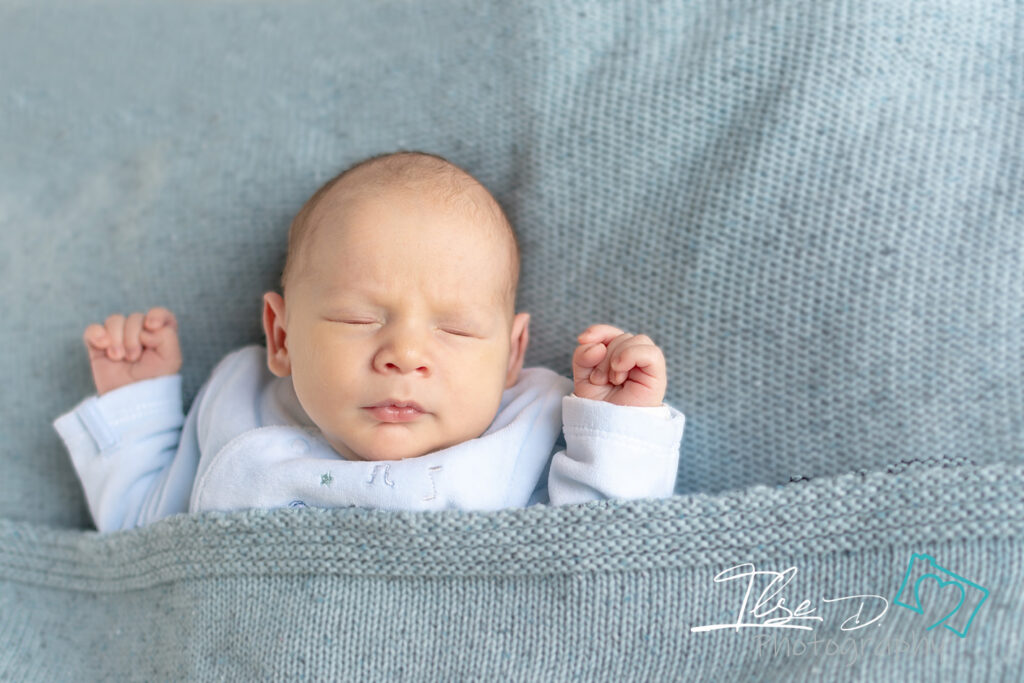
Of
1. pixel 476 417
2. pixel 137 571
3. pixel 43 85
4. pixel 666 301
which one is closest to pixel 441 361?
pixel 476 417

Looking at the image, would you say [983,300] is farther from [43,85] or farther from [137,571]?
[43,85]

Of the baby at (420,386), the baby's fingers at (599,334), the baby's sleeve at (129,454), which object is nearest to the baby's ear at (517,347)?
the baby at (420,386)

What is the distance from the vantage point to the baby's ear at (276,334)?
44.5 inches

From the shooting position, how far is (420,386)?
→ 99cm

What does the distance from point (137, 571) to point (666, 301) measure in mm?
746

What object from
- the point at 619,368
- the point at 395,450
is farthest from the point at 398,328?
the point at 619,368

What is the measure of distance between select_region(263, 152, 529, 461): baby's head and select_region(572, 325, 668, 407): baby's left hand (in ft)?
0.34

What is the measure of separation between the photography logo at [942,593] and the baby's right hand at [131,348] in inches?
38.2

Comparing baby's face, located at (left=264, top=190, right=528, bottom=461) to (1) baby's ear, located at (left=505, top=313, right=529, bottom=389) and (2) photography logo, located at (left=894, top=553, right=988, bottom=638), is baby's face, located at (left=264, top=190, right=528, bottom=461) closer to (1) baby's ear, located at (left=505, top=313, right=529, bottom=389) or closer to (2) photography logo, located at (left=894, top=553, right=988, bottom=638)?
(1) baby's ear, located at (left=505, top=313, right=529, bottom=389)

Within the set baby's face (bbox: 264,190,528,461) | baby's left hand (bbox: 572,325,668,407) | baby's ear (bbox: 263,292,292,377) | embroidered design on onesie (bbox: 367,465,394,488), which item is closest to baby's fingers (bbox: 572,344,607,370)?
baby's left hand (bbox: 572,325,668,407)

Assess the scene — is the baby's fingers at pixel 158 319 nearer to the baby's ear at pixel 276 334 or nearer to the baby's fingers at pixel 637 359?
the baby's ear at pixel 276 334

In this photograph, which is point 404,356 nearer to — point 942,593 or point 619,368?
point 619,368

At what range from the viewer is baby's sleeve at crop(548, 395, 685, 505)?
100 cm

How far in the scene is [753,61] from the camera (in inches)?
44.3
